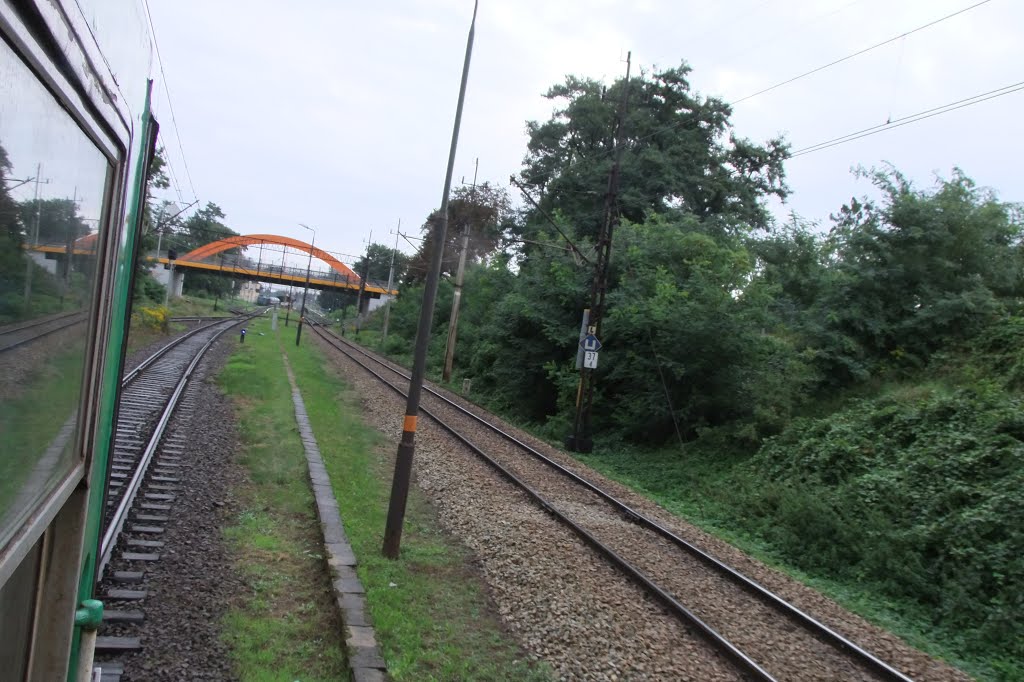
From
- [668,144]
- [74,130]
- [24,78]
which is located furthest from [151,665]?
[668,144]

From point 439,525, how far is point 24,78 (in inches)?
363

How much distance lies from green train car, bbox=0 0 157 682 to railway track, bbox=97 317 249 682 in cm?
219

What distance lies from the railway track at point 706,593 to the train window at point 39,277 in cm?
609

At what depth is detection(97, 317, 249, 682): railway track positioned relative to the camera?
584cm

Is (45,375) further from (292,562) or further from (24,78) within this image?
(292,562)

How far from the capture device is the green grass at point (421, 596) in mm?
6043

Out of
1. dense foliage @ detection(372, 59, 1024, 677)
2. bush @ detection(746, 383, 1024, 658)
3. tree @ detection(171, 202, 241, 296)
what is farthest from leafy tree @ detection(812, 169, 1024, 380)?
tree @ detection(171, 202, 241, 296)

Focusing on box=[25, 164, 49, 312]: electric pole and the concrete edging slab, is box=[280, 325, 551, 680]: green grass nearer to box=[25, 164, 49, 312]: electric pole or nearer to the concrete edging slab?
the concrete edging slab

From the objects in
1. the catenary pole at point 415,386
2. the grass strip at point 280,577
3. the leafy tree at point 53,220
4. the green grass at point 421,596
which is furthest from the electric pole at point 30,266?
the catenary pole at point 415,386

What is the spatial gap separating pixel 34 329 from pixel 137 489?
809 cm

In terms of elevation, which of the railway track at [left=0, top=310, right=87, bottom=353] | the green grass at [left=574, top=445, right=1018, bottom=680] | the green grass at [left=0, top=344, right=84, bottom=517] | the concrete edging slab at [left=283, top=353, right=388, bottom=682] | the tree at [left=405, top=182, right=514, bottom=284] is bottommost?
the green grass at [left=574, top=445, right=1018, bottom=680]

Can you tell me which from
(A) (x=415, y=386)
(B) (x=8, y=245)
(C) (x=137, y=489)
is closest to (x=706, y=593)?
(A) (x=415, y=386)

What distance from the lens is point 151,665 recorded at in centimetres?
509

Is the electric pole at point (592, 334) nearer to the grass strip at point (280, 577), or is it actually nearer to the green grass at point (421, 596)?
the green grass at point (421, 596)
